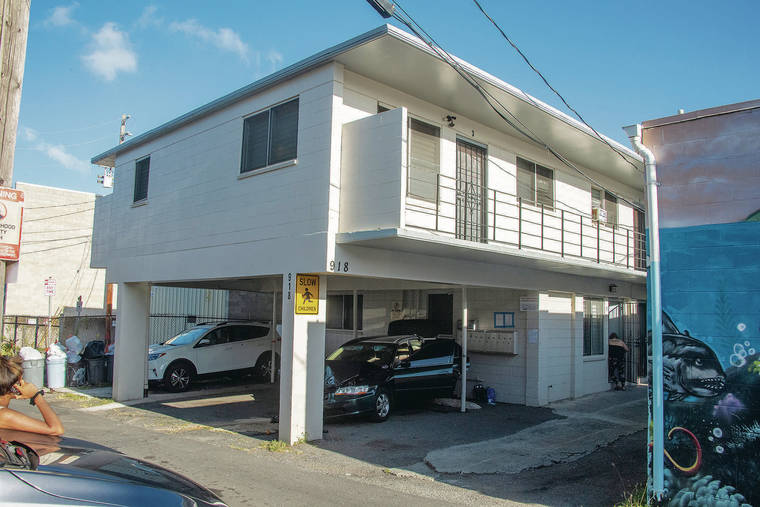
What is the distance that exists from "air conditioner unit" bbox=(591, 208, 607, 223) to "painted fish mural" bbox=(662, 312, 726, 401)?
8.12 m

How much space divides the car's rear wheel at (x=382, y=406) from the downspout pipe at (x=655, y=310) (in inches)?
233

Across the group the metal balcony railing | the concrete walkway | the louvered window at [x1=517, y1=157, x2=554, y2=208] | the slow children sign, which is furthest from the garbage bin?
the slow children sign

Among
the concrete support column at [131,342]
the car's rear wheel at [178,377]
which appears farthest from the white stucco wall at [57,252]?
the concrete support column at [131,342]

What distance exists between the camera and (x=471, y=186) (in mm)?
11953

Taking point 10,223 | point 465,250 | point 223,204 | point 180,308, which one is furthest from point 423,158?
point 180,308

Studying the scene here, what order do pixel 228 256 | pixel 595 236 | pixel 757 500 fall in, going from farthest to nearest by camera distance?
pixel 595 236
pixel 228 256
pixel 757 500

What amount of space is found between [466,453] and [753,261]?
4.90 meters

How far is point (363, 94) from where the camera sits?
392 inches

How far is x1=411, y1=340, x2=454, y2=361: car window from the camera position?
12422 mm

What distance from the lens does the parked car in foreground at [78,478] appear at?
275 cm

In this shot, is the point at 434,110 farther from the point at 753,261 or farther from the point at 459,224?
the point at 753,261

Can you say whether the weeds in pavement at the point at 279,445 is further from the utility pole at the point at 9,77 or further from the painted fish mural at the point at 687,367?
the painted fish mural at the point at 687,367

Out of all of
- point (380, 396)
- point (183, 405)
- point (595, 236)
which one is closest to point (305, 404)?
point (380, 396)

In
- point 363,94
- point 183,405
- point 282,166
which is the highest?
point 363,94
